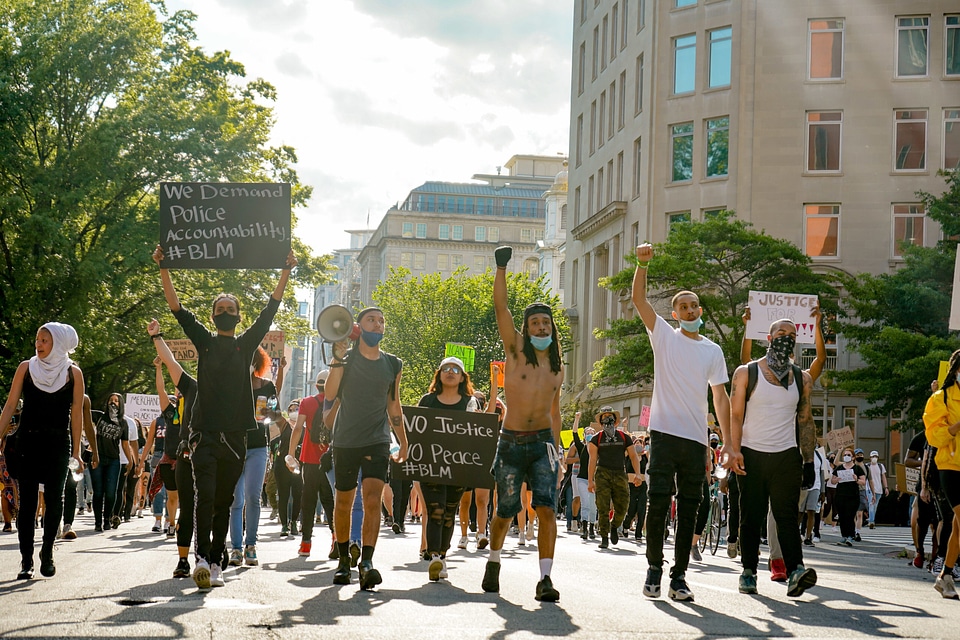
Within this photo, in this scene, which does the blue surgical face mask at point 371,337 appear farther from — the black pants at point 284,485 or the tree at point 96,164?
the tree at point 96,164

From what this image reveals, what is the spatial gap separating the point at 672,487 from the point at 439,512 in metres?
2.78

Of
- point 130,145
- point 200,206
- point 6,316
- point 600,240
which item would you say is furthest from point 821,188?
point 200,206

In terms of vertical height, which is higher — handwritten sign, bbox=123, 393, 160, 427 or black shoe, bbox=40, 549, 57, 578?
handwritten sign, bbox=123, 393, 160, 427

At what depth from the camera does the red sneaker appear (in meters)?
10.6

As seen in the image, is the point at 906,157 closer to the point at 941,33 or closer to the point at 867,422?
the point at 941,33

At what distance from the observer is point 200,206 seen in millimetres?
11148

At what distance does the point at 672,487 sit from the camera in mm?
8891

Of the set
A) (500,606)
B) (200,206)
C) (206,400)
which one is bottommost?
(500,606)

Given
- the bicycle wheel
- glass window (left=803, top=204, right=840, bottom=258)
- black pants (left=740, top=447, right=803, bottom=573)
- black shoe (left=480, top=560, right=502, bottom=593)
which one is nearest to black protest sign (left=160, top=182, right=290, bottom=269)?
black shoe (left=480, top=560, right=502, bottom=593)

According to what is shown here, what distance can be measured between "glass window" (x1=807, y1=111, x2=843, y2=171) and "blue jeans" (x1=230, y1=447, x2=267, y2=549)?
4334 centimetres

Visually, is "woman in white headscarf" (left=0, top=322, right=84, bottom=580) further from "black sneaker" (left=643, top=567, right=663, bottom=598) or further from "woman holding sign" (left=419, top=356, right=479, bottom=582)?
"black sneaker" (left=643, top=567, right=663, bottom=598)

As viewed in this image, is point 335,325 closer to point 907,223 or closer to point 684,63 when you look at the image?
point 907,223

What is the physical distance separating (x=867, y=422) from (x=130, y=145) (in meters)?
28.1

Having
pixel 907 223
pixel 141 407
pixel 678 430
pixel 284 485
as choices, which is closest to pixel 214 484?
pixel 678 430
